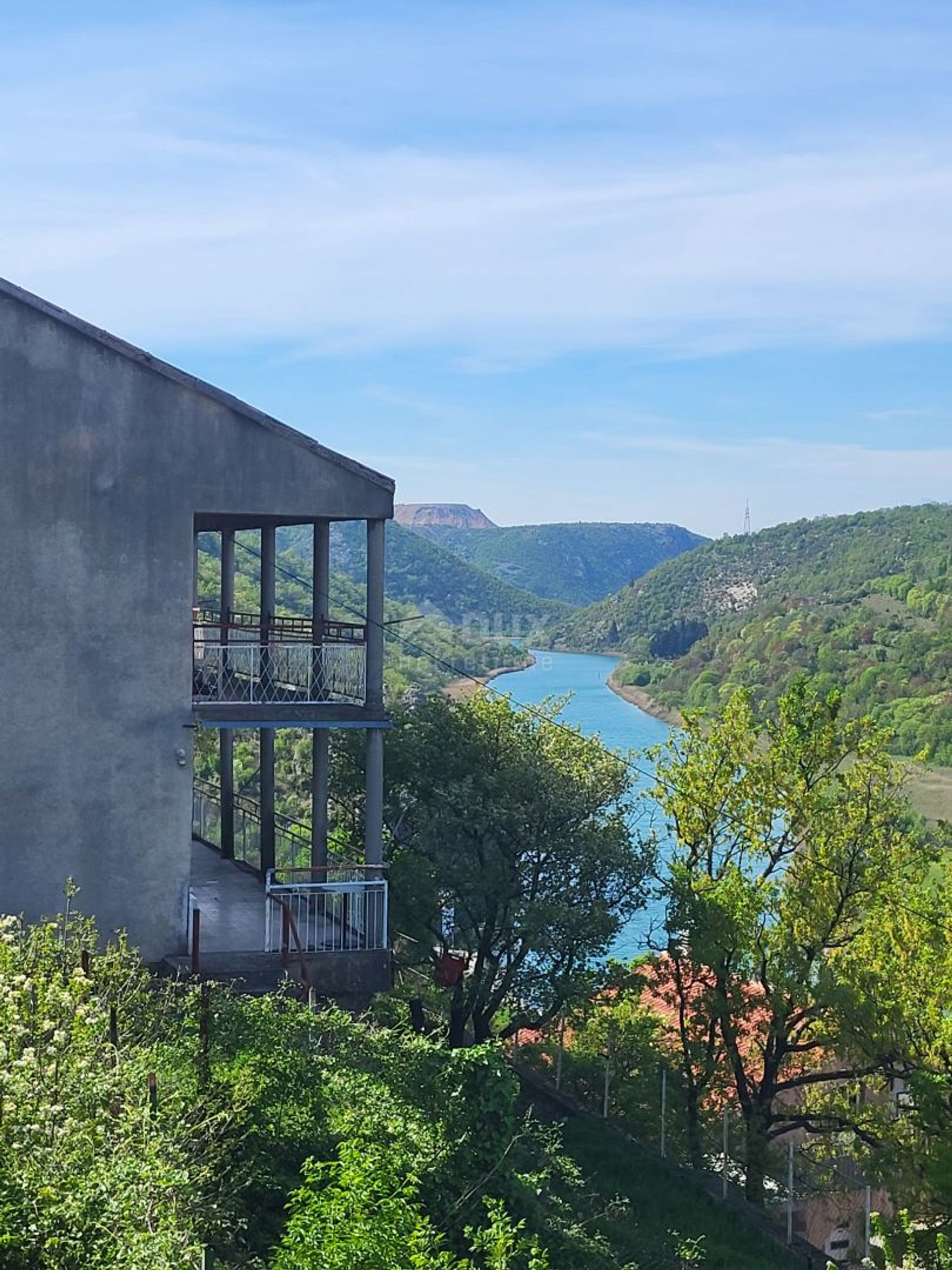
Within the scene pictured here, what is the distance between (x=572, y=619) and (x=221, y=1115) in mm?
177202

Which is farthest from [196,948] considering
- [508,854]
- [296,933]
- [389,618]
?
[389,618]

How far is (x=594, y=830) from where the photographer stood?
21.4 metres

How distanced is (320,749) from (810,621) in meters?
108

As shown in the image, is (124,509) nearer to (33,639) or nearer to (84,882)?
(33,639)

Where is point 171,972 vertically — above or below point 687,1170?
above

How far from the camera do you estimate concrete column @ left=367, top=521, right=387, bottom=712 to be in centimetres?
1792

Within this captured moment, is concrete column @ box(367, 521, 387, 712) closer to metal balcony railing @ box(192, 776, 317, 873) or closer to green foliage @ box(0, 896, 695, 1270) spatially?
green foliage @ box(0, 896, 695, 1270)

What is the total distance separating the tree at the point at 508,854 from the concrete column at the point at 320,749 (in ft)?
7.00

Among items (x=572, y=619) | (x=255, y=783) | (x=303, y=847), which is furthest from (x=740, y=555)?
(x=303, y=847)

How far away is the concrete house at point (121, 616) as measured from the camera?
53.8 feet

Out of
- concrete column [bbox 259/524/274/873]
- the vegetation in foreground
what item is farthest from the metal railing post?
concrete column [bbox 259/524/274/873]

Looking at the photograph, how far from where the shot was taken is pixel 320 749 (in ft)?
61.4

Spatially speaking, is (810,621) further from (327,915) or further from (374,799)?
(374,799)

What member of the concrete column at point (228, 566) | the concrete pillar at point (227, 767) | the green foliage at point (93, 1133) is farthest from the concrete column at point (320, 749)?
the green foliage at point (93, 1133)
